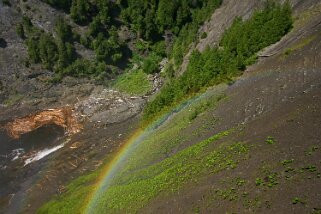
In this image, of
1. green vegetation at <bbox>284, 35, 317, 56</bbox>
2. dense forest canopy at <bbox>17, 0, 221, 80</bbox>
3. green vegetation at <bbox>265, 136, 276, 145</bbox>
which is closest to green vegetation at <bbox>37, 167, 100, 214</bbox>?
green vegetation at <bbox>265, 136, 276, 145</bbox>

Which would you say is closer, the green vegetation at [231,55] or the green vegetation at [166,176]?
the green vegetation at [166,176]

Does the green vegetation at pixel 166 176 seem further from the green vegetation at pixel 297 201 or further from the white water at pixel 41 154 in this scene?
the white water at pixel 41 154

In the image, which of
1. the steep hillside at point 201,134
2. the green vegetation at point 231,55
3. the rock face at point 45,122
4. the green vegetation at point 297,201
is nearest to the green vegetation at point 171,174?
the steep hillside at point 201,134

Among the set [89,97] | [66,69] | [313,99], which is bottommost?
[313,99]

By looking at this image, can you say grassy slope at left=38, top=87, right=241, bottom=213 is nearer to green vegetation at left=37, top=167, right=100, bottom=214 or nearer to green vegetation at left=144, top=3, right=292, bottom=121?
green vegetation at left=37, top=167, right=100, bottom=214

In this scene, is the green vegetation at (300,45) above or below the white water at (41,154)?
below

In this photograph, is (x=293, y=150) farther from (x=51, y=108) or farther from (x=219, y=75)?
(x=51, y=108)

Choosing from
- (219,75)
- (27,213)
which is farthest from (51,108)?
(219,75)
